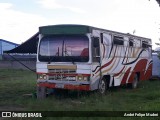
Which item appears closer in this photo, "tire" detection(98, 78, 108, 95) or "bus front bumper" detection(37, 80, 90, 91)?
"bus front bumper" detection(37, 80, 90, 91)

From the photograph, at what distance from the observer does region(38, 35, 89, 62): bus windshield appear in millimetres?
14570

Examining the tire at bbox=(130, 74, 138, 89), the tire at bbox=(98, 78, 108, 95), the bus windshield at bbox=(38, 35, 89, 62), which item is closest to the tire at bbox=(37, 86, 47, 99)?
the bus windshield at bbox=(38, 35, 89, 62)

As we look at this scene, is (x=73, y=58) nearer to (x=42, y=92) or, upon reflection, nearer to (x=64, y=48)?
(x=64, y=48)

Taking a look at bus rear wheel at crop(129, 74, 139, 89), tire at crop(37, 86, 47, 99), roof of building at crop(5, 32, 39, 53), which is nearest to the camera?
tire at crop(37, 86, 47, 99)

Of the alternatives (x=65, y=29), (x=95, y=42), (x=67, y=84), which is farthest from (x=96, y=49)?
(x=67, y=84)

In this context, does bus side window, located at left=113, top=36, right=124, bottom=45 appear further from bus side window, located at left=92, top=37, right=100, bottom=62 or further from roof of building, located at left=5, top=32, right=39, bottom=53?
roof of building, located at left=5, top=32, right=39, bottom=53

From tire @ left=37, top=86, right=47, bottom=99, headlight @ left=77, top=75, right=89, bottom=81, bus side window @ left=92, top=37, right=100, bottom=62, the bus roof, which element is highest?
the bus roof

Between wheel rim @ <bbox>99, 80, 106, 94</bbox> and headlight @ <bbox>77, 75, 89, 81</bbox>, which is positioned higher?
headlight @ <bbox>77, 75, 89, 81</bbox>

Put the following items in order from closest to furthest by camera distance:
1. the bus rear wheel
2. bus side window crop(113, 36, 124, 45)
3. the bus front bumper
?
the bus front bumper
bus side window crop(113, 36, 124, 45)
the bus rear wheel

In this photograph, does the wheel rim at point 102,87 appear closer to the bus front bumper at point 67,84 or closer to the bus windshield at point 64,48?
the bus front bumper at point 67,84

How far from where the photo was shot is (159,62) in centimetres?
2730

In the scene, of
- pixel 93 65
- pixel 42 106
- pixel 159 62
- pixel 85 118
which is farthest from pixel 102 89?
pixel 159 62

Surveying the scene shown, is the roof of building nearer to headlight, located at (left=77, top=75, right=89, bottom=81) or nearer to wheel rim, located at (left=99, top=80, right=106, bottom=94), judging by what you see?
headlight, located at (left=77, top=75, right=89, bottom=81)

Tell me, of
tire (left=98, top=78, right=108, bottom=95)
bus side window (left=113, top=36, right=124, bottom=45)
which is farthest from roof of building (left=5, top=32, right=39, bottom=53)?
bus side window (left=113, top=36, right=124, bottom=45)
